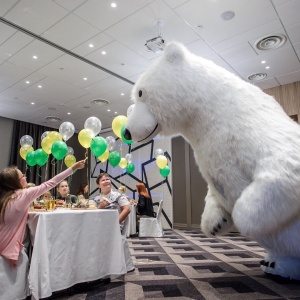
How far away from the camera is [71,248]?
196cm

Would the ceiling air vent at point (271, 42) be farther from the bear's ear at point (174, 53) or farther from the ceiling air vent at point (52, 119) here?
the ceiling air vent at point (52, 119)

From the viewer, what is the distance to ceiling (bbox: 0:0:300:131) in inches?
141

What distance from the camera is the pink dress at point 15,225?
1762 mm

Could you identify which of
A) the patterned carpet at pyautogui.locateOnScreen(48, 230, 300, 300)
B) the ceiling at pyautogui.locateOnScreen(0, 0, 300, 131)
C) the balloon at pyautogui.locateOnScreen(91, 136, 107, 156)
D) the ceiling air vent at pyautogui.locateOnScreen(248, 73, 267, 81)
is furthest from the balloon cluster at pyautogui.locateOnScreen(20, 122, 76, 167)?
the ceiling air vent at pyautogui.locateOnScreen(248, 73, 267, 81)

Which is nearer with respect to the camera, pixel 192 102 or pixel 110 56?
pixel 192 102

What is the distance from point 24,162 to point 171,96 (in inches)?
334

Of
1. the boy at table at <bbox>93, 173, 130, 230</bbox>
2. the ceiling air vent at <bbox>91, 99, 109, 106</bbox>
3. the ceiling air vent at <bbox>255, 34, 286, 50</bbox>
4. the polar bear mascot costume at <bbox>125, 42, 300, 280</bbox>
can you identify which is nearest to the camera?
the polar bear mascot costume at <bbox>125, 42, 300, 280</bbox>

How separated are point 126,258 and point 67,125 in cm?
333

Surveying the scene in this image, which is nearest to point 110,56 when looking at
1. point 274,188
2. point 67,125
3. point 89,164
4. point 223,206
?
point 67,125

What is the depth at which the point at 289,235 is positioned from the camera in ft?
4.55

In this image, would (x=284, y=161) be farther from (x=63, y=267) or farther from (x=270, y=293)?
(x=63, y=267)

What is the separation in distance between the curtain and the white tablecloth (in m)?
6.90

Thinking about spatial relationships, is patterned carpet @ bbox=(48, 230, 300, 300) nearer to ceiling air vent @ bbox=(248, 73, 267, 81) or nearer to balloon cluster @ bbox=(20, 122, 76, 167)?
balloon cluster @ bbox=(20, 122, 76, 167)

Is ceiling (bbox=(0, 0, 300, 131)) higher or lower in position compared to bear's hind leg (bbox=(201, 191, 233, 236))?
higher
